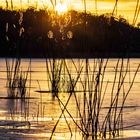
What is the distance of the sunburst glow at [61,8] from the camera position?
5.02 m

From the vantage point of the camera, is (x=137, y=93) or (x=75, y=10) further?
(x=137, y=93)

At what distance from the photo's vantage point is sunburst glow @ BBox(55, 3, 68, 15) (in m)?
5.02

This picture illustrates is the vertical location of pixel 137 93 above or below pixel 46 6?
below

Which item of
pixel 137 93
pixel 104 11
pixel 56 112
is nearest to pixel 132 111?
pixel 56 112

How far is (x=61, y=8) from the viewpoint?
5.09 meters

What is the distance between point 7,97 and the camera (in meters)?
7.93

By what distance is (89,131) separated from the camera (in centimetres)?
481

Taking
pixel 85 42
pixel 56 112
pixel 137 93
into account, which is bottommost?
pixel 137 93

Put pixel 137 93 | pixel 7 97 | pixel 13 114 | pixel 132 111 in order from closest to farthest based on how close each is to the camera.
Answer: pixel 13 114, pixel 132 111, pixel 7 97, pixel 137 93

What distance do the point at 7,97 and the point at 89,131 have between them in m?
3.28

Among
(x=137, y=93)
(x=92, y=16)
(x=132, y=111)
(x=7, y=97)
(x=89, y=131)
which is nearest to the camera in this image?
(x=89, y=131)

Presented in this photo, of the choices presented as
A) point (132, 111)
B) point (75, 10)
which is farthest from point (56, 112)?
point (75, 10)

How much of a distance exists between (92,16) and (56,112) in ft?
4.51

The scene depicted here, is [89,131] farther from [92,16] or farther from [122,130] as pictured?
[92,16]
